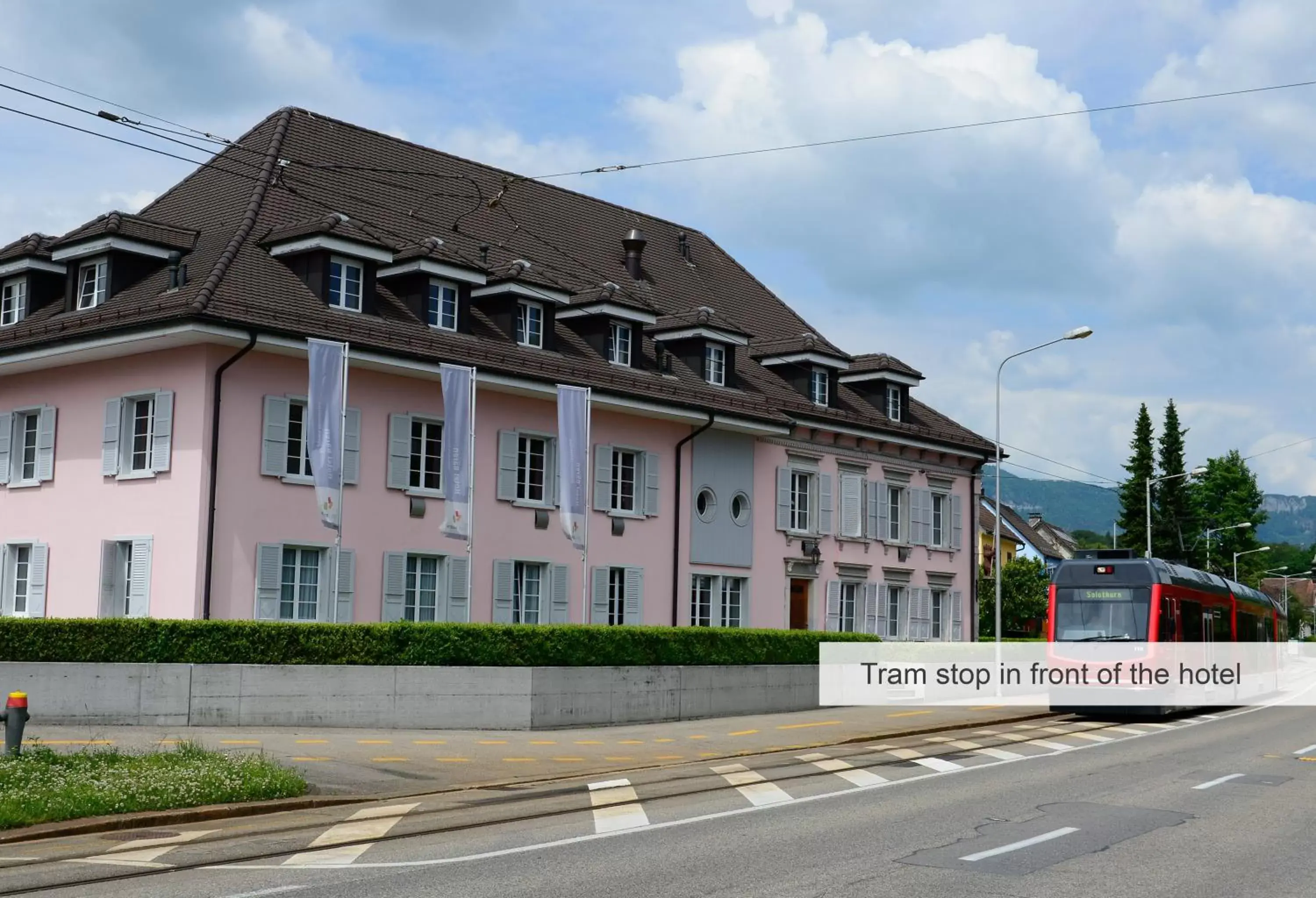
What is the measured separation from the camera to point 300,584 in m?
26.3

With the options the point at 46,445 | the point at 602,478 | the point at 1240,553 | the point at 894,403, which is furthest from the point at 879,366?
the point at 1240,553

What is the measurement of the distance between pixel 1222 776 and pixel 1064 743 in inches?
199

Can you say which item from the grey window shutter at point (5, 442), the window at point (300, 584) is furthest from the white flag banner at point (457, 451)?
the grey window shutter at point (5, 442)

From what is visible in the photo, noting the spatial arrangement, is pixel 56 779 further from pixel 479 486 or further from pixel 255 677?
pixel 479 486

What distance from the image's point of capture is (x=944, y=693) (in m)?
37.4

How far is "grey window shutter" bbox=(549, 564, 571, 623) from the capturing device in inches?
1209

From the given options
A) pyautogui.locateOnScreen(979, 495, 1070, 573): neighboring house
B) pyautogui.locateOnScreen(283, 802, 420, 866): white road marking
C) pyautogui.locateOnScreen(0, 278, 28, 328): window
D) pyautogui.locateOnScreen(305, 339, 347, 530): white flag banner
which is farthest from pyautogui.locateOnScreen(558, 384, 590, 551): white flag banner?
pyautogui.locateOnScreen(979, 495, 1070, 573): neighboring house

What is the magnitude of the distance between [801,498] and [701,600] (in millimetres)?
4713

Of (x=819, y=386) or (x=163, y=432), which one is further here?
(x=819, y=386)

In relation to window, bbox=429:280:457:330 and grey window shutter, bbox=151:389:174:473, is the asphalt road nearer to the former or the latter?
grey window shutter, bbox=151:389:174:473

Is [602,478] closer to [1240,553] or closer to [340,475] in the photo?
[340,475]

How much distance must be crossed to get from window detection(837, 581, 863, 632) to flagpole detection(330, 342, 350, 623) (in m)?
16.3

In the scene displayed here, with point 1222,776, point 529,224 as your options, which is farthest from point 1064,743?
point 529,224

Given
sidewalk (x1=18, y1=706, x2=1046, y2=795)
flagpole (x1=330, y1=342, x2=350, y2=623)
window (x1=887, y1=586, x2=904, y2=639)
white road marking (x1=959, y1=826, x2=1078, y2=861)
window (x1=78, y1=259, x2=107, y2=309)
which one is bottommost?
sidewalk (x1=18, y1=706, x2=1046, y2=795)
